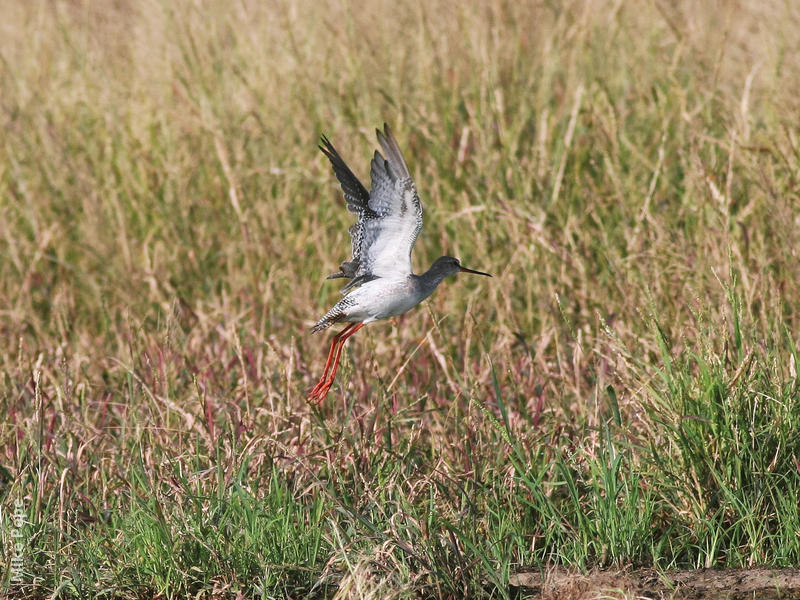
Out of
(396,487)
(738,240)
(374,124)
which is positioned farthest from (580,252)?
(396,487)

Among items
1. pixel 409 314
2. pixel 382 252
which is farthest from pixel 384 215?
pixel 409 314

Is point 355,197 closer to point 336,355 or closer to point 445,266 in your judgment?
point 445,266

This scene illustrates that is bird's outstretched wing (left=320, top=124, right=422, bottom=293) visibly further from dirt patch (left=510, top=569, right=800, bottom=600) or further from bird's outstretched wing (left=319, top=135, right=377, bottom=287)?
dirt patch (left=510, top=569, right=800, bottom=600)

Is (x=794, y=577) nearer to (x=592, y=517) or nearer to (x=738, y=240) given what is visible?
(x=592, y=517)

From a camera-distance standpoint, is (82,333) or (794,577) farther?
(82,333)

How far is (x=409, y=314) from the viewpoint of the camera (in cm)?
461

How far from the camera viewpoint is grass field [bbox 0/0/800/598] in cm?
297

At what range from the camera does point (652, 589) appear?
2.80 meters

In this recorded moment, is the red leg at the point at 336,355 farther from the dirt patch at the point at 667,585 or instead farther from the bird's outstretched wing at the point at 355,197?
the dirt patch at the point at 667,585

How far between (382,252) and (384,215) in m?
0.10

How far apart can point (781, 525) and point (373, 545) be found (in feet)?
3.64

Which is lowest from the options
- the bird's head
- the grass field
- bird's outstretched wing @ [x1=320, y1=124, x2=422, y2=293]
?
the grass field

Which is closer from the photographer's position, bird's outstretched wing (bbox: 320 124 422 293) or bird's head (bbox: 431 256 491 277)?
bird's outstretched wing (bbox: 320 124 422 293)

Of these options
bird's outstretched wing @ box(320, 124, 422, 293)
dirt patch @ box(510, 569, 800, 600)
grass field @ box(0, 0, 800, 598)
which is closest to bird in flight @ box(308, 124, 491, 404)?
bird's outstretched wing @ box(320, 124, 422, 293)
